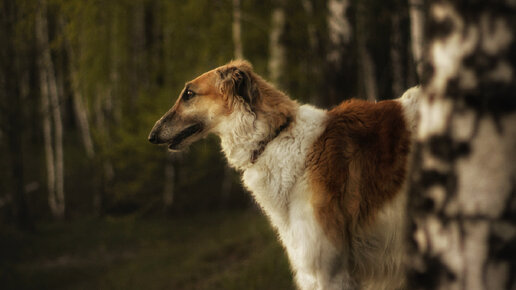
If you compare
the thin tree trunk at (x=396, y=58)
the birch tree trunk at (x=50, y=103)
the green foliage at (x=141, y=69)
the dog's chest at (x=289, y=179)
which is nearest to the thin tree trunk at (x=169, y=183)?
the green foliage at (x=141, y=69)

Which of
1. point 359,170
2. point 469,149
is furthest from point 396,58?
point 469,149

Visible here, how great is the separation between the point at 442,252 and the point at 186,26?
588 inches

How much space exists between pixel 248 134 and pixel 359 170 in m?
0.89

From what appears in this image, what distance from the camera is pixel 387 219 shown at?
3.19 metres

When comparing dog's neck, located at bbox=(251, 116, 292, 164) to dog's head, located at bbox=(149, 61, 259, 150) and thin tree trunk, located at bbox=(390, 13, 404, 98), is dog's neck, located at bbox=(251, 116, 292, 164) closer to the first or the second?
dog's head, located at bbox=(149, 61, 259, 150)

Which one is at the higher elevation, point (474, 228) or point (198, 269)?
point (474, 228)

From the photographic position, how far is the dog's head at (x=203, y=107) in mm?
3738

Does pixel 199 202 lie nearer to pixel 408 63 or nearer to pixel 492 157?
pixel 408 63

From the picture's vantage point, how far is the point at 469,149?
1.61 m

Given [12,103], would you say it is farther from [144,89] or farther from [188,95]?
[188,95]

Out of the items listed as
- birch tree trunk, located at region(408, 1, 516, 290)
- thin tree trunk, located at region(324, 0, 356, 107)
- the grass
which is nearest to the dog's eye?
birch tree trunk, located at region(408, 1, 516, 290)

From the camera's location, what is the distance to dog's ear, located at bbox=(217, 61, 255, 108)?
3.68 metres

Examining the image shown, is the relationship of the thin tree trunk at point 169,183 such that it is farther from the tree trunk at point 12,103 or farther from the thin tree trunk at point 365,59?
the thin tree trunk at point 365,59

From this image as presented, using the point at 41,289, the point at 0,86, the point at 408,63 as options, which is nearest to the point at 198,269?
the point at 41,289
